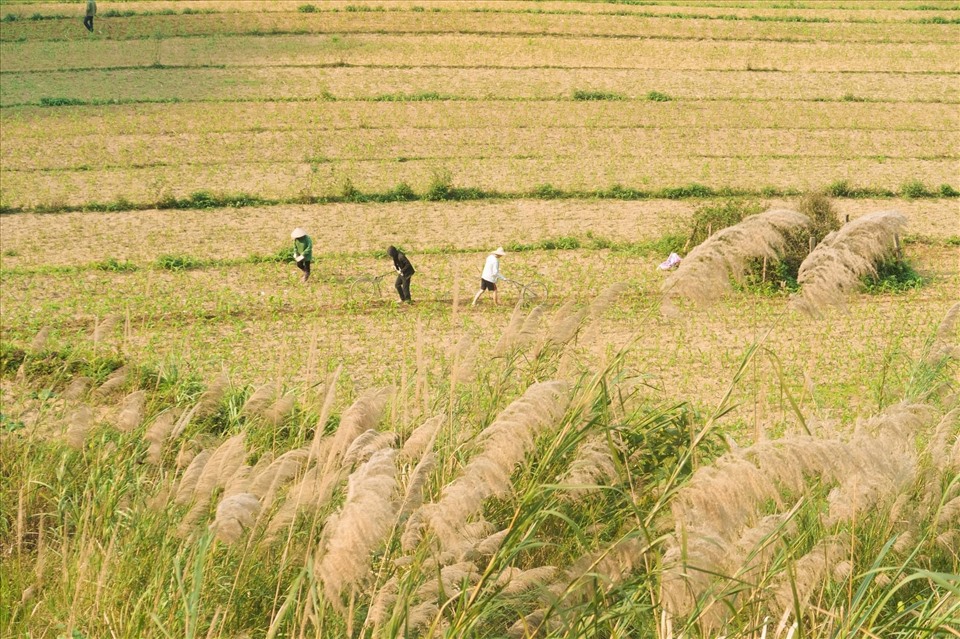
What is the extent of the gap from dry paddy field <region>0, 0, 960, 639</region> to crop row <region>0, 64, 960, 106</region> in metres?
0.19

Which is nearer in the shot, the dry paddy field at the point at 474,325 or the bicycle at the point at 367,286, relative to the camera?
the dry paddy field at the point at 474,325

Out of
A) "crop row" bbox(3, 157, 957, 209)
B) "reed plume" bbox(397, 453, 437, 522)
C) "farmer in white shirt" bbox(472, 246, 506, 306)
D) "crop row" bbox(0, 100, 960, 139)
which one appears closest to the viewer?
"reed plume" bbox(397, 453, 437, 522)

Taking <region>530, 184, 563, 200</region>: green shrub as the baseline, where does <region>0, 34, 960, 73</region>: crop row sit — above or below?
above

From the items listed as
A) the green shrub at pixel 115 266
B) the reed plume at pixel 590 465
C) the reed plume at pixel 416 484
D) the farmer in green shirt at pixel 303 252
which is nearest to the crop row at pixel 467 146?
the green shrub at pixel 115 266

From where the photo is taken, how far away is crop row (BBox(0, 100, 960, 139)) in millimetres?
24141

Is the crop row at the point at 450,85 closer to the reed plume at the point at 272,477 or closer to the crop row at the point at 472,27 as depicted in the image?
the crop row at the point at 472,27

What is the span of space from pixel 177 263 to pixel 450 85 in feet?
44.0

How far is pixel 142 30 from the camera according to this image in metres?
33.5

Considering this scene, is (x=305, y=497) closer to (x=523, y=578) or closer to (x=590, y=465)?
(x=523, y=578)

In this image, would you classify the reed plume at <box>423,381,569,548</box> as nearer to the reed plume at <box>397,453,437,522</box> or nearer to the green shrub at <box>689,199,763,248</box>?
the reed plume at <box>397,453,437,522</box>

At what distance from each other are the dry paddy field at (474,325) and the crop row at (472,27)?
246 mm

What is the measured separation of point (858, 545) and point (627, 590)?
128 cm

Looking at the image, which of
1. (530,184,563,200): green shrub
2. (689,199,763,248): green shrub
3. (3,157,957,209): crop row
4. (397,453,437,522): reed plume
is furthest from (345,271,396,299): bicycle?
(397,453,437,522): reed plume

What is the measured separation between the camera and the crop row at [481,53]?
1174 inches
